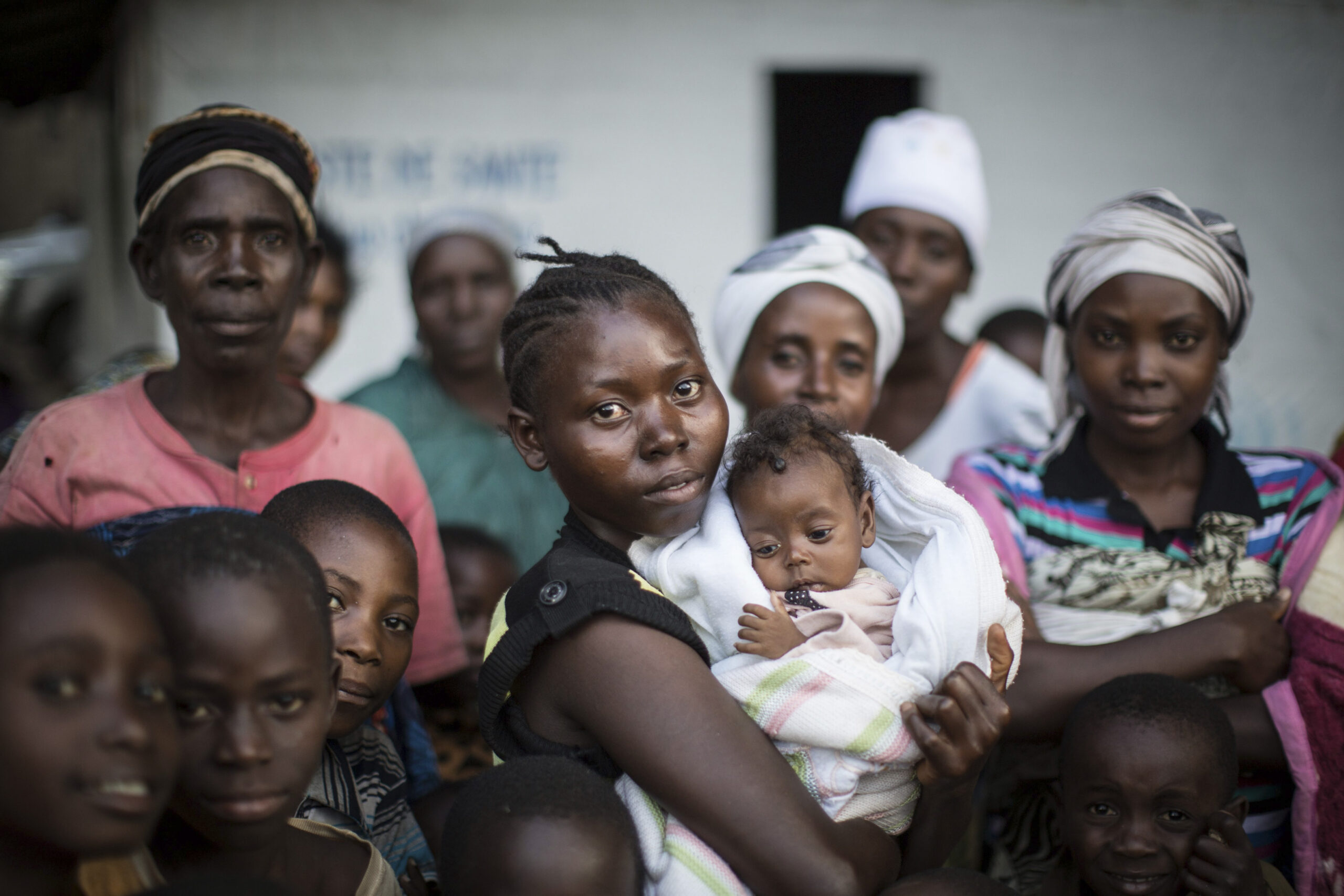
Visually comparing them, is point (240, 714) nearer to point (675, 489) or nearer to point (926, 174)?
point (675, 489)

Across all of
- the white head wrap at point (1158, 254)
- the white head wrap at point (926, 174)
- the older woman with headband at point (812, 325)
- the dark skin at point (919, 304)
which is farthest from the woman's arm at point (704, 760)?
the white head wrap at point (926, 174)

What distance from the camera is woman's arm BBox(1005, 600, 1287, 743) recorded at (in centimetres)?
256

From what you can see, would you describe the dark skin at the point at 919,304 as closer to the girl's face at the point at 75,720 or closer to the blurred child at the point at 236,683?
the blurred child at the point at 236,683

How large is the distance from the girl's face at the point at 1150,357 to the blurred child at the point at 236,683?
220 cm

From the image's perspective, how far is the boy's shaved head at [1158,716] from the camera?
93.9 inches

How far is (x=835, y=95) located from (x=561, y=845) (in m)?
5.28

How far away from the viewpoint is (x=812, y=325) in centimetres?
327

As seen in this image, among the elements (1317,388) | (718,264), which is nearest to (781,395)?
(718,264)

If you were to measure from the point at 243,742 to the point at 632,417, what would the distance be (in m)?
0.88

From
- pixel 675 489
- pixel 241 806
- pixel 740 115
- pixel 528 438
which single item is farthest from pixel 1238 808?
pixel 740 115

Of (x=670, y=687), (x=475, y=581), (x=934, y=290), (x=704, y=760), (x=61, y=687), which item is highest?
(x=934, y=290)

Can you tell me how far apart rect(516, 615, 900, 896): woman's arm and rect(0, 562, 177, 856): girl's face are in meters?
0.71

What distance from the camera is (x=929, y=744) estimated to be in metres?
1.84

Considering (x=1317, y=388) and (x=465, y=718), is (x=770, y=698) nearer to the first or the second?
(x=465, y=718)
